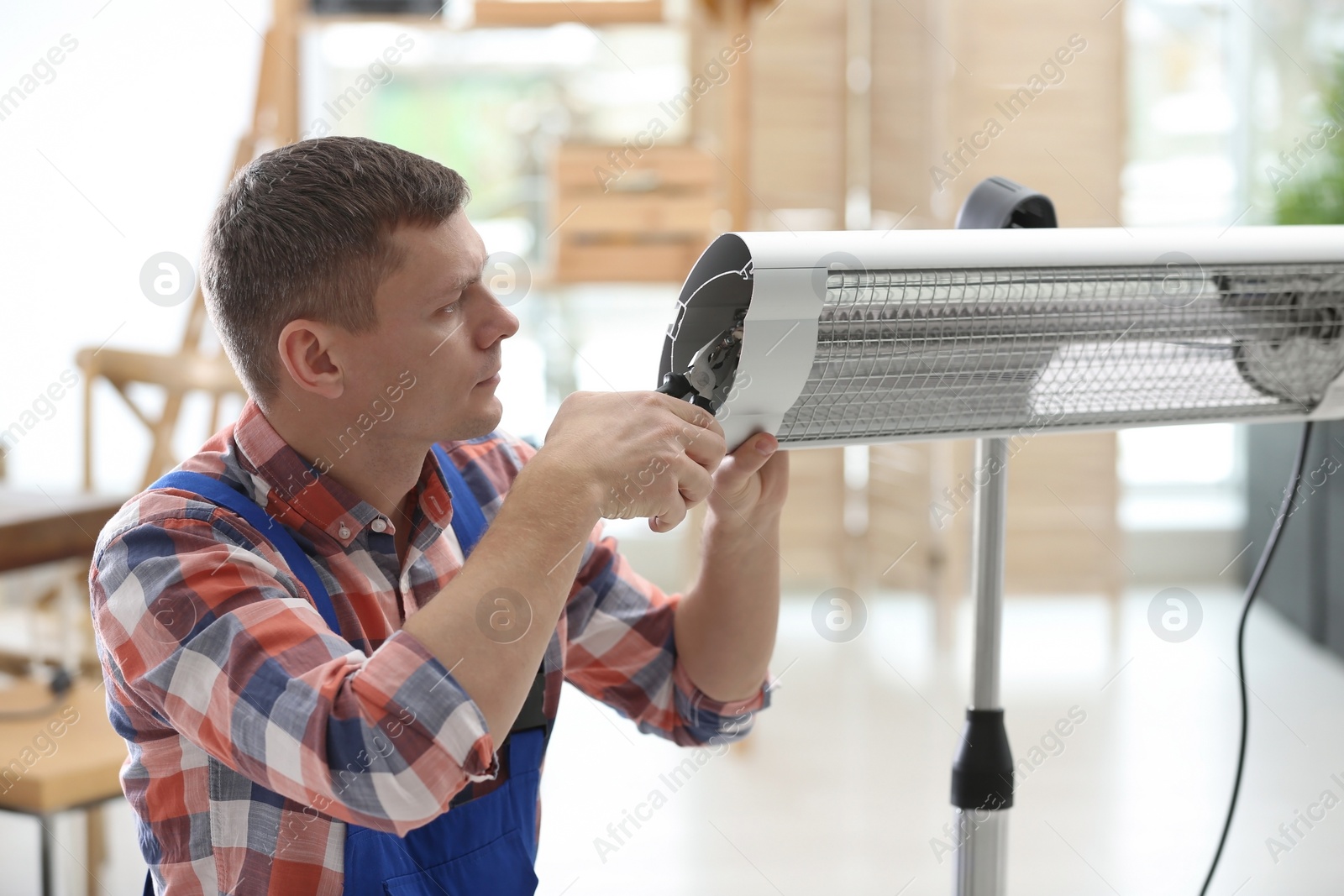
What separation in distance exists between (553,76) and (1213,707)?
2.57m

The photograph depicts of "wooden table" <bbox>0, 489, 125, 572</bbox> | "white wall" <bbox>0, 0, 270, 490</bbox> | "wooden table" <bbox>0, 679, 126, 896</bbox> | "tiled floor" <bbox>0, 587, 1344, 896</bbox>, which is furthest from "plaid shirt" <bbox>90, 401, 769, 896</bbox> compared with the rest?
"white wall" <bbox>0, 0, 270, 490</bbox>

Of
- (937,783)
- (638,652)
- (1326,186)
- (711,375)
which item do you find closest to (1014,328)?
(711,375)

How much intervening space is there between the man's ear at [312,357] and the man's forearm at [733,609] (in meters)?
0.31

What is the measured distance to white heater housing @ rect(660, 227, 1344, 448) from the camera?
684 millimetres

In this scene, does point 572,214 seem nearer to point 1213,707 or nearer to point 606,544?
point 606,544

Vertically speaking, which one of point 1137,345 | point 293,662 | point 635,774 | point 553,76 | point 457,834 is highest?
point 553,76

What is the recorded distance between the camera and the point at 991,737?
2.79ft

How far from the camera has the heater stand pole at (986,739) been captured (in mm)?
835

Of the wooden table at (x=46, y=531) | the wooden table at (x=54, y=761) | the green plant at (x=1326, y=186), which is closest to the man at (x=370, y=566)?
the wooden table at (x=54, y=761)

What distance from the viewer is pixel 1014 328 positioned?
75cm

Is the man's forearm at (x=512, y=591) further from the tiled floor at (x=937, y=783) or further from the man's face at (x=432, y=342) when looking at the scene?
the tiled floor at (x=937, y=783)

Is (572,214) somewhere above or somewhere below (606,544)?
above

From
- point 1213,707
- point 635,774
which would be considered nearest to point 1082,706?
point 1213,707

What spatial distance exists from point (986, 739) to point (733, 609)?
0.23 metres
